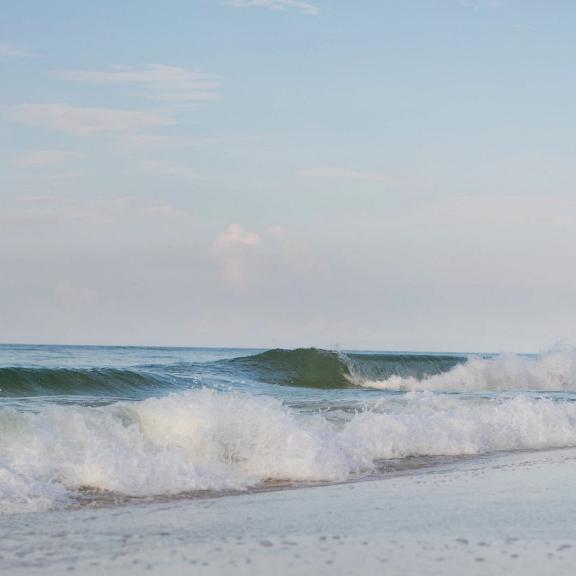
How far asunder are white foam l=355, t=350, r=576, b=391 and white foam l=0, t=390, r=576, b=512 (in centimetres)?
1777

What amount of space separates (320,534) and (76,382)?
40.3 feet

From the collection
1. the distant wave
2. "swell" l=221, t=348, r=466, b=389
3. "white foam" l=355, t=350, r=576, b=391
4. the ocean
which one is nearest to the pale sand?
the ocean

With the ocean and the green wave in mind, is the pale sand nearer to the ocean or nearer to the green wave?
the ocean

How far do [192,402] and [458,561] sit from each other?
553 centimetres

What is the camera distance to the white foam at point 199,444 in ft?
27.4

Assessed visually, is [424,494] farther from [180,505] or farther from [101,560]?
[101,560]

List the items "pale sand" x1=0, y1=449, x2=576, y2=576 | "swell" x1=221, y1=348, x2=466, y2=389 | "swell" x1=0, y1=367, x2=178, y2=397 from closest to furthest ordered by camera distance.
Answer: "pale sand" x1=0, y1=449, x2=576, y2=576 < "swell" x1=0, y1=367, x2=178, y2=397 < "swell" x1=221, y1=348, x2=466, y2=389

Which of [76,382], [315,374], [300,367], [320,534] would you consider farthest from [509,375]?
[320,534]

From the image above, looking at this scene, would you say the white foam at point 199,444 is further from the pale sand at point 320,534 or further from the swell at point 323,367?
the swell at point 323,367

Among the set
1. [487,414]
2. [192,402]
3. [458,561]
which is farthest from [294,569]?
[487,414]

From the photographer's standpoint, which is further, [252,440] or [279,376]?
[279,376]

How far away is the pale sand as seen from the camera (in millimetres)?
5375

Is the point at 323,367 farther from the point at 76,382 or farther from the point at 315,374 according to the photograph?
the point at 76,382

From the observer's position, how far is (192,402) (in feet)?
34.9
